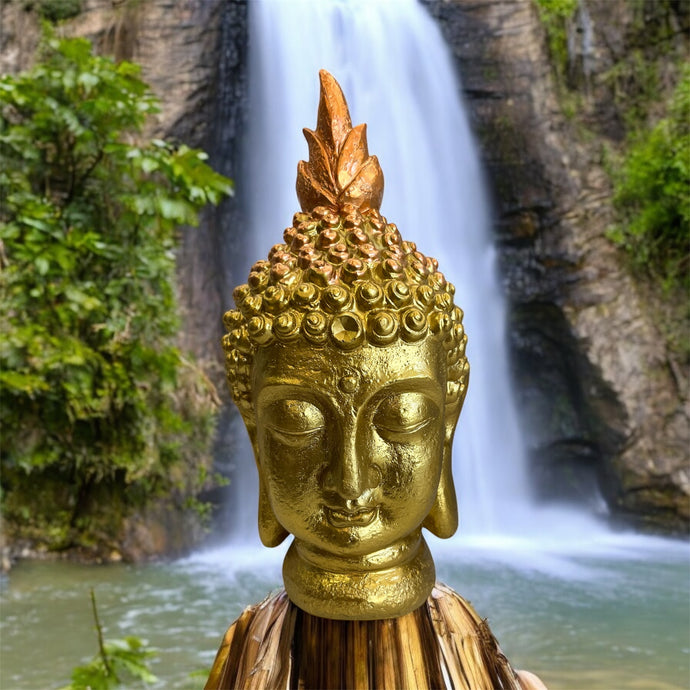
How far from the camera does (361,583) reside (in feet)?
3.29

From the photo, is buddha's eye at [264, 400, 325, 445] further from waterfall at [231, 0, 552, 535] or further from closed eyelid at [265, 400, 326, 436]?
waterfall at [231, 0, 552, 535]

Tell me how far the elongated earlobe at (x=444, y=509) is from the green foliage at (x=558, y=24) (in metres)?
6.72

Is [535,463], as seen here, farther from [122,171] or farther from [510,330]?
[122,171]

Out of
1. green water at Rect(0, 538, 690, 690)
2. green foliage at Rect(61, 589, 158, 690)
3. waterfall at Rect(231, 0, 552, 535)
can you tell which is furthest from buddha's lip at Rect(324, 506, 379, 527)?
waterfall at Rect(231, 0, 552, 535)

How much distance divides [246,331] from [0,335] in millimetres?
3516

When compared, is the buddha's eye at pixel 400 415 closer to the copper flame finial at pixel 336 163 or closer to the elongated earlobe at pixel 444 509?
the elongated earlobe at pixel 444 509

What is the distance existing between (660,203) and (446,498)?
19.5 feet

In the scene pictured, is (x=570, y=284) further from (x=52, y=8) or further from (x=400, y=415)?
(x=400, y=415)

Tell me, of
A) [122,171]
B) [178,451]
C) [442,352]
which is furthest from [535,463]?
[442,352]

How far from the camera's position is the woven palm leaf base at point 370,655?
3.24ft

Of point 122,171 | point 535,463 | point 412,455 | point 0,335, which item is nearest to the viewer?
point 412,455

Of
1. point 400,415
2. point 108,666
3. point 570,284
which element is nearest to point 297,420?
point 400,415

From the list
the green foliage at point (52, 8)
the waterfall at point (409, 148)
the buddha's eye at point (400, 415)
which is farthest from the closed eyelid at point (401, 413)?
the green foliage at point (52, 8)

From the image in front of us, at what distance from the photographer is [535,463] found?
24.1 ft
